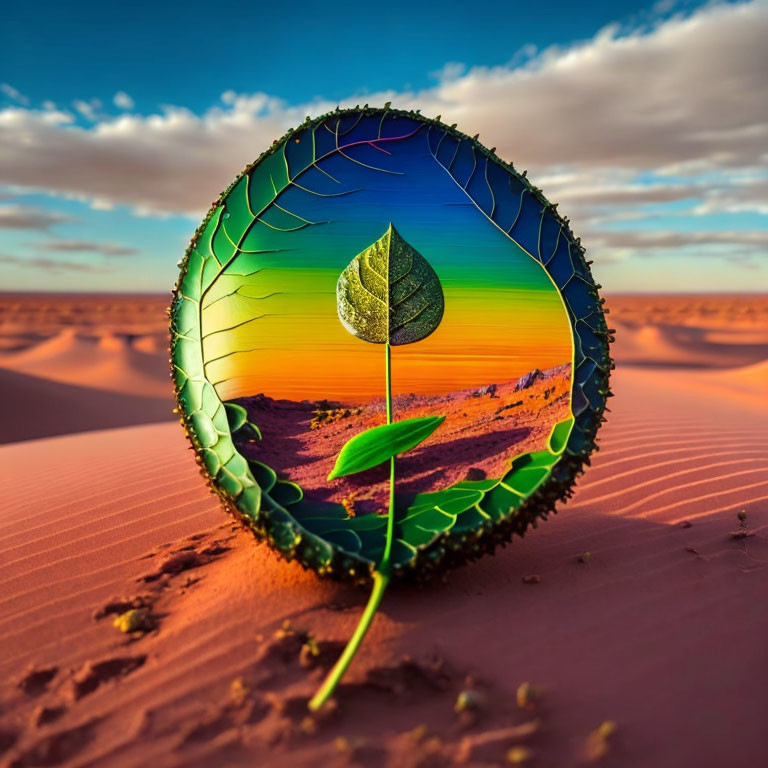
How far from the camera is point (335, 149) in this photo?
79.5 inches

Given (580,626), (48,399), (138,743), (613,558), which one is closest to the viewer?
(138,743)

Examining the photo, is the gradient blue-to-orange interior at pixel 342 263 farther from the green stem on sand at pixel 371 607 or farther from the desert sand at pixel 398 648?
the desert sand at pixel 398 648

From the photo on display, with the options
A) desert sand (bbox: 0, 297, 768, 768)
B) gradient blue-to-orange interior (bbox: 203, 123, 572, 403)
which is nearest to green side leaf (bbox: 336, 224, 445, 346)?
gradient blue-to-orange interior (bbox: 203, 123, 572, 403)

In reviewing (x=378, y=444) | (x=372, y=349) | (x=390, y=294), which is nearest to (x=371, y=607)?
(x=378, y=444)

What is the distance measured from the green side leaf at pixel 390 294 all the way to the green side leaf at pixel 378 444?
0.29 meters

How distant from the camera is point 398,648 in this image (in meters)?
1.72

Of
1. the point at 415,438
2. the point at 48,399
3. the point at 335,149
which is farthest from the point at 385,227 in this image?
the point at 48,399

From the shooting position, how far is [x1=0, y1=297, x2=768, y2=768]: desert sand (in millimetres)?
1451

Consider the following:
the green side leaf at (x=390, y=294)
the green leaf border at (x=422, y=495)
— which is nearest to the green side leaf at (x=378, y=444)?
the green leaf border at (x=422, y=495)

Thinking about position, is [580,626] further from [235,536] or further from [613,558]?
[235,536]

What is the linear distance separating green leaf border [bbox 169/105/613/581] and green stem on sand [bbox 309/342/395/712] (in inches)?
1.3

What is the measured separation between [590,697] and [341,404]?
1.13 meters

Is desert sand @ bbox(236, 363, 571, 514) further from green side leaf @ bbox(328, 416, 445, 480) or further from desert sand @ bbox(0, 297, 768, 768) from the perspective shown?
desert sand @ bbox(0, 297, 768, 768)

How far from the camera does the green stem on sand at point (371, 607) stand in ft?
4.82
